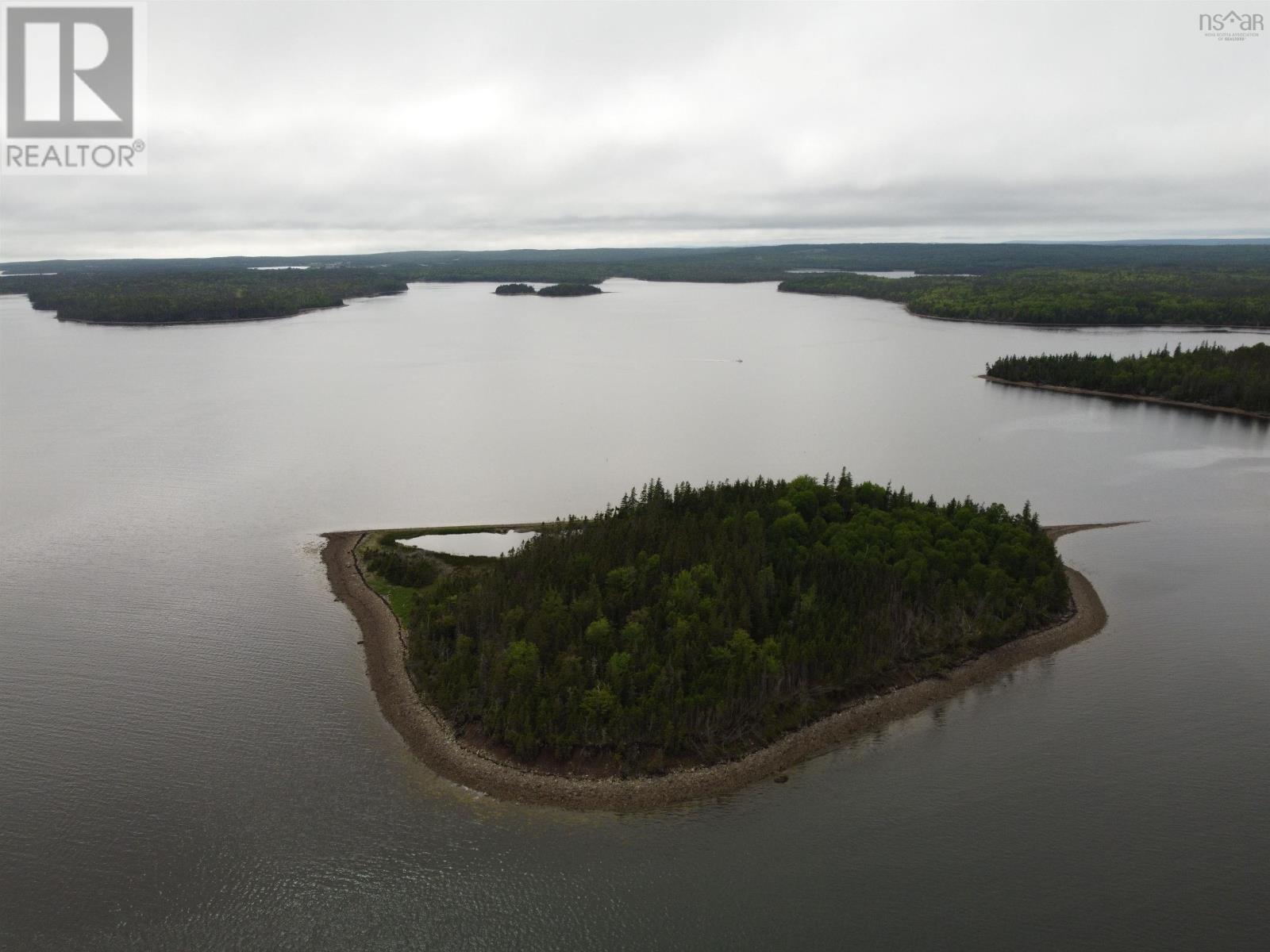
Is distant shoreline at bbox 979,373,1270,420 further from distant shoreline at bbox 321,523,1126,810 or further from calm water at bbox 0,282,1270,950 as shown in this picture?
distant shoreline at bbox 321,523,1126,810

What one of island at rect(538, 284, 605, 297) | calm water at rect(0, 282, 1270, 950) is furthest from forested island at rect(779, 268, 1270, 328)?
calm water at rect(0, 282, 1270, 950)

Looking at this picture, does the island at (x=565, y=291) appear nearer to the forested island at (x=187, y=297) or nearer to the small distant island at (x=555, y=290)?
the small distant island at (x=555, y=290)

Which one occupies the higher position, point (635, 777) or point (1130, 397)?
point (1130, 397)

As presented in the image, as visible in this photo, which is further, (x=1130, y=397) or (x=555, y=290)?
(x=555, y=290)

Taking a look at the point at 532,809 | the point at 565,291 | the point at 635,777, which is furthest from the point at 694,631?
the point at 565,291

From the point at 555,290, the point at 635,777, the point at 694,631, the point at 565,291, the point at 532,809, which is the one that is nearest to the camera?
the point at 532,809

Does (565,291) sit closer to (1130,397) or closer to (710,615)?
(1130,397)

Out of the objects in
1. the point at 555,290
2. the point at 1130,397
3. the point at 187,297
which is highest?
the point at 555,290
